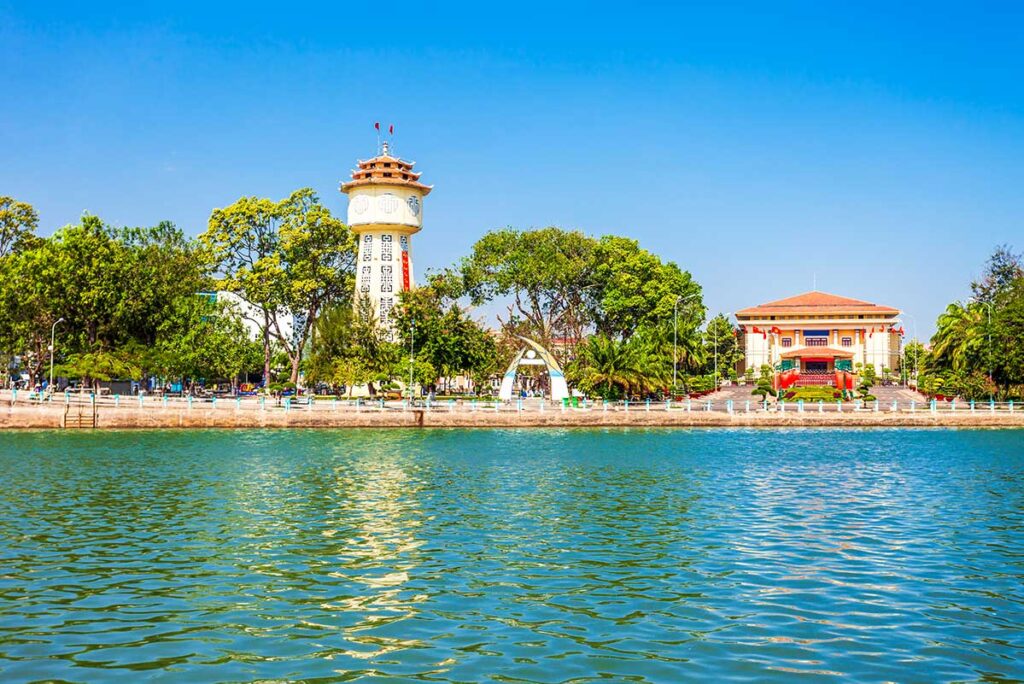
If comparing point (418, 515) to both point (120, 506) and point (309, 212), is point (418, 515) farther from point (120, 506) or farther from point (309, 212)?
point (309, 212)

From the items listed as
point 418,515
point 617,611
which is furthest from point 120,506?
point 617,611

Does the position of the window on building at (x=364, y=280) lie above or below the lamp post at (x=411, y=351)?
above

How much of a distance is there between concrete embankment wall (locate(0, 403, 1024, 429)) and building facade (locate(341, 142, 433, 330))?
83.9 feet

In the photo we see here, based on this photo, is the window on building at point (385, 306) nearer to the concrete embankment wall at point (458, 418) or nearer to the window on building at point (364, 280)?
the window on building at point (364, 280)

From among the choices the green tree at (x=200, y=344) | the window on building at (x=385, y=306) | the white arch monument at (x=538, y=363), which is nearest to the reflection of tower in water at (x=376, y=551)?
the white arch monument at (x=538, y=363)

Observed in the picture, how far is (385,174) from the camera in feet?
264

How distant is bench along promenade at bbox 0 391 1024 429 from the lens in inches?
2015

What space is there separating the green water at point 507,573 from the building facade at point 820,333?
82136 mm

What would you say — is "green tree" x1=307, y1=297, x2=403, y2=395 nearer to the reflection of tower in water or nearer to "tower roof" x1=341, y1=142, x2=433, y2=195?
"tower roof" x1=341, y1=142, x2=433, y2=195

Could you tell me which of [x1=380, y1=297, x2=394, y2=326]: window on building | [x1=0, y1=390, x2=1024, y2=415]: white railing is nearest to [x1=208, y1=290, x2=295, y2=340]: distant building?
[x1=380, y1=297, x2=394, y2=326]: window on building

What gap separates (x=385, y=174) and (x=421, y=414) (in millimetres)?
31886

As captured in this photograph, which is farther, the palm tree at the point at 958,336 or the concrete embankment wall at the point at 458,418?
the palm tree at the point at 958,336

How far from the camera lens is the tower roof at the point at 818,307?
114812mm

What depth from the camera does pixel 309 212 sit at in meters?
80.5
